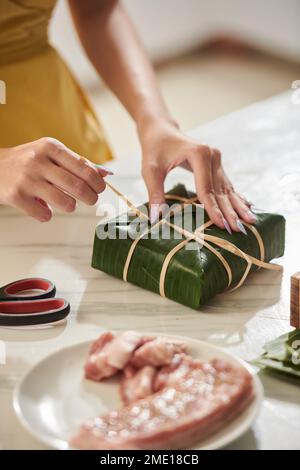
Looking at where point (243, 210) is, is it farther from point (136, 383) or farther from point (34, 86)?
point (34, 86)

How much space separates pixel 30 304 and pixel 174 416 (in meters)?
0.39

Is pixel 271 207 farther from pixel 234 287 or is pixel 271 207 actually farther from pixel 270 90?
pixel 270 90

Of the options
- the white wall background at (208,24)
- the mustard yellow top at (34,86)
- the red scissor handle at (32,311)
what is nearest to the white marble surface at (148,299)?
the red scissor handle at (32,311)

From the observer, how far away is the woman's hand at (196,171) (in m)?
1.37

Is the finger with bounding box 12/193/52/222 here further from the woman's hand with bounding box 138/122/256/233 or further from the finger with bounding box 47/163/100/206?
the woman's hand with bounding box 138/122/256/233

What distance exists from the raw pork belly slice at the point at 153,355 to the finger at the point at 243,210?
389 millimetres

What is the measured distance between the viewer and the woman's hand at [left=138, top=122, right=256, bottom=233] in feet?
4.50

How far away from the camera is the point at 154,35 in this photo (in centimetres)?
488

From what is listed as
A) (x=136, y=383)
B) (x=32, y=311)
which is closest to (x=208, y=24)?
(x=32, y=311)

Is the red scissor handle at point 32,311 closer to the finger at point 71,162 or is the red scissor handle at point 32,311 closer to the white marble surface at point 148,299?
the white marble surface at point 148,299

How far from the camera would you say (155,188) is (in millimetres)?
1479

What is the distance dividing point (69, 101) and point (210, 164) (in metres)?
0.62

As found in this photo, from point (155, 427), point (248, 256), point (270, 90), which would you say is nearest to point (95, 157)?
point (248, 256)

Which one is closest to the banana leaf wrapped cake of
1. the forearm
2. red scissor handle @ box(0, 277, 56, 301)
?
red scissor handle @ box(0, 277, 56, 301)
